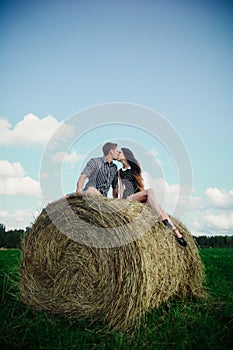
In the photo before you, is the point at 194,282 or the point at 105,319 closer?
the point at 105,319

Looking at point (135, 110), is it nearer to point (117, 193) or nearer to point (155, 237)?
point (117, 193)

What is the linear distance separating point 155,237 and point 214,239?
15.0 m

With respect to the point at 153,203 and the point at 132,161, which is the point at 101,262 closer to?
the point at 153,203

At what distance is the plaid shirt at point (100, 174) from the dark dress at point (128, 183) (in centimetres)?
13

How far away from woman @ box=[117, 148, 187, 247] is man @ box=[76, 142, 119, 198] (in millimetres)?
108

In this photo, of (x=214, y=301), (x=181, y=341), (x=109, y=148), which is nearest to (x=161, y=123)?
(x=109, y=148)

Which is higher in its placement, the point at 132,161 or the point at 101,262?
the point at 132,161

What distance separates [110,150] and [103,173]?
38cm

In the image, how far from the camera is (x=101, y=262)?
15.9 feet

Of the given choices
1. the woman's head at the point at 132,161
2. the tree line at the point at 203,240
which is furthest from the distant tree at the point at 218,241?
the woman's head at the point at 132,161

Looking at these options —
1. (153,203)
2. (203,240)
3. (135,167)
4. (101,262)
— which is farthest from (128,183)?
(203,240)

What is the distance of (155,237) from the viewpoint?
502cm

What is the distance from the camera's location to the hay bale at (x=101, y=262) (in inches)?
181

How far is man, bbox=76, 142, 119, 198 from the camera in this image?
5.89 metres
